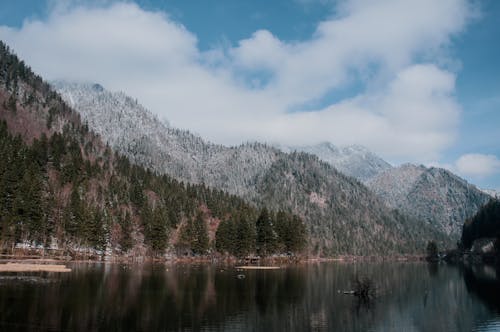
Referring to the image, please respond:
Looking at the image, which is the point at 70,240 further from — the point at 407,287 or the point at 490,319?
the point at 490,319

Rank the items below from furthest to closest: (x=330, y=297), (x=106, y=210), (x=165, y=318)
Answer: (x=106, y=210) → (x=330, y=297) → (x=165, y=318)

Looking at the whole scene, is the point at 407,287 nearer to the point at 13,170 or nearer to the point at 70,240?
the point at 70,240

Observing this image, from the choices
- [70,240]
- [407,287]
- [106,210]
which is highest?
[106,210]

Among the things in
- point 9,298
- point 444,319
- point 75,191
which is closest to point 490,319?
point 444,319

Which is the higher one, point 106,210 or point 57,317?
point 106,210

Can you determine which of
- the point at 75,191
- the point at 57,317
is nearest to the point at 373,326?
the point at 57,317

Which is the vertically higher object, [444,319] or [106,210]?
[106,210]

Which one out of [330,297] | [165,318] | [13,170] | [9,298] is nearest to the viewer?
[165,318]

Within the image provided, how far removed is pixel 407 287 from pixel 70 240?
11646 centimetres

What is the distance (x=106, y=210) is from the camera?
641 ft

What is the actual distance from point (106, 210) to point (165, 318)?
493 feet

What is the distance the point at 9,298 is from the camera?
197 feet

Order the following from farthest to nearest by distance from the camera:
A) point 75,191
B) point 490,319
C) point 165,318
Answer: point 75,191, point 490,319, point 165,318

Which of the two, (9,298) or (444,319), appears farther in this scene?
(444,319)
